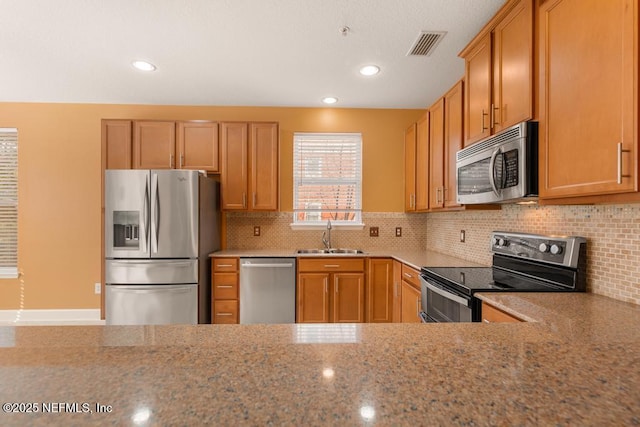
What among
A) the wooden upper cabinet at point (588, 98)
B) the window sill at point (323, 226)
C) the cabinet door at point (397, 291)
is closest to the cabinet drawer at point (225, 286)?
the window sill at point (323, 226)

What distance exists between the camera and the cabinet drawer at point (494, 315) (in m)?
1.38

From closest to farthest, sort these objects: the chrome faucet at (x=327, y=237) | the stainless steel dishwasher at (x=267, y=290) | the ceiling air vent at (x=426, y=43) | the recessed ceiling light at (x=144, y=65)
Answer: the ceiling air vent at (x=426, y=43)
the recessed ceiling light at (x=144, y=65)
the stainless steel dishwasher at (x=267, y=290)
the chrome faucet at (x=327, y=237)

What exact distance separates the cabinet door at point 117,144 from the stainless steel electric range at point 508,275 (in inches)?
131

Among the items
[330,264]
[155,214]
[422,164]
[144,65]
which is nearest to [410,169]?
[422,164]

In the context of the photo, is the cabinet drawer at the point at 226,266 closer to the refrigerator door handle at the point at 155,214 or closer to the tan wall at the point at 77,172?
the refrigerator door handle at the point at 155,214

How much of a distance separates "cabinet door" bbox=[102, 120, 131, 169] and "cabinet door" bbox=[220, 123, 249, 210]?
103cm

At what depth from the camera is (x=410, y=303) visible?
276 centimetres

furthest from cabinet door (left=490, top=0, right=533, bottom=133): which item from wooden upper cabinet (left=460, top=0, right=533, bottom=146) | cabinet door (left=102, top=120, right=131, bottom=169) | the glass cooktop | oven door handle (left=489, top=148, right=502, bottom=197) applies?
cabinet door (left=102, top=120, right=131, bottom=169)

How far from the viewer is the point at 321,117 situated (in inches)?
153

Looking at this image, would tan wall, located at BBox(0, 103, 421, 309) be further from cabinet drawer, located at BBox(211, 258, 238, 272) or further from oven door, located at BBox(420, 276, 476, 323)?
oven door, located at BBox(420, 276, 476, 323)

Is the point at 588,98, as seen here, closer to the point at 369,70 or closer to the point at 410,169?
the point at 369,70

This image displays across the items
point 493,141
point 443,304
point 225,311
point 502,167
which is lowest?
point 225,311

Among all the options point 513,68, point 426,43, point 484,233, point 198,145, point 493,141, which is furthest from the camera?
point 198,145

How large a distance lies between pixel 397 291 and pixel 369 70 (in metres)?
2.11
